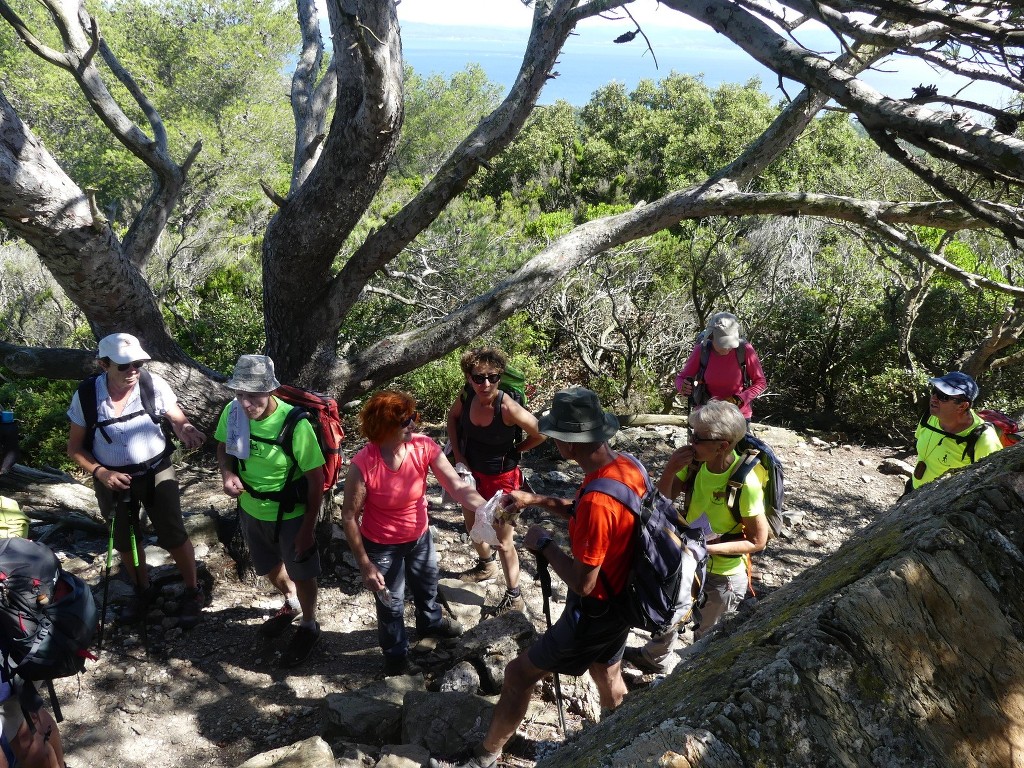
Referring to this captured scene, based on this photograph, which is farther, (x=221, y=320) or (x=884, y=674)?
(x=221, y=320)

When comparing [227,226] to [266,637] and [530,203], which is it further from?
[266,637]

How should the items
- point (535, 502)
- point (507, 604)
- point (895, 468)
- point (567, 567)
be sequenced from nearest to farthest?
point (567, 567), point (535, 502), point (507, 604), point (895, 468)

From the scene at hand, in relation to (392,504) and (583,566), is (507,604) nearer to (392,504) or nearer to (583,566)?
(392,504)

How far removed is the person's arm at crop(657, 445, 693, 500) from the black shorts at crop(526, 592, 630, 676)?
937mm

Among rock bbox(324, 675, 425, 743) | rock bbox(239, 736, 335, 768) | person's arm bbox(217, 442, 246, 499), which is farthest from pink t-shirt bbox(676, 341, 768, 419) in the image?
rock bbox(239, 736, 335, 768)

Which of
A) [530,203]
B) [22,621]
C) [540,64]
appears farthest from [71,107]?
[22,621]

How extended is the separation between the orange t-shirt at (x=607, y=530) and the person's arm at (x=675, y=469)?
2.62ft

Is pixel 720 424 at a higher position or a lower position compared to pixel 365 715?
higher

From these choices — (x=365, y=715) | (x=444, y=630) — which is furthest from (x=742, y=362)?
(x=365, y=715)

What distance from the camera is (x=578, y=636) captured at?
9.21 ft

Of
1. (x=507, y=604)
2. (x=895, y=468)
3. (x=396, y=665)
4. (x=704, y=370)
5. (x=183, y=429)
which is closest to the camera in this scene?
(x=396, y=665)

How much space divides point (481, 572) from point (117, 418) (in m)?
2.60

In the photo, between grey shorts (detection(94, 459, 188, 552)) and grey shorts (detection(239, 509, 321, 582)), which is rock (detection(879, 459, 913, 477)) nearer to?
grey shorts (detection(239, 509, 321, 582))

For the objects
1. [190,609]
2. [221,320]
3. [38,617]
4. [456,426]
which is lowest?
[190,609]
